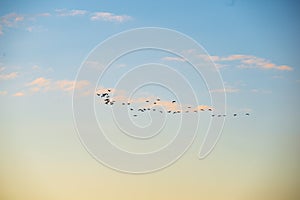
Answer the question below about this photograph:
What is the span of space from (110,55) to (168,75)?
2.80 feet

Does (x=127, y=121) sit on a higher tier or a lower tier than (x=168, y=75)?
lower

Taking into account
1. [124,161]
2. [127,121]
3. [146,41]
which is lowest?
[124,161]

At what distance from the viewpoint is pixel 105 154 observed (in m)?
5.64

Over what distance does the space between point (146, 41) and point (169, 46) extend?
0.33 meters

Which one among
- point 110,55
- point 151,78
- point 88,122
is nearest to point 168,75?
point 151,78

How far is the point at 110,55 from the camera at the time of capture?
5.70 m

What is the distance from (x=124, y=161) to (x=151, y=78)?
1205mm

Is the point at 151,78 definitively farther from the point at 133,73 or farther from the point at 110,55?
the point at 110,55

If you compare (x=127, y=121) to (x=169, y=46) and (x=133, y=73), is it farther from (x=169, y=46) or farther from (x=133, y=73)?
(x=169, y=46)

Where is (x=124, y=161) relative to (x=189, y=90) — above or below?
below

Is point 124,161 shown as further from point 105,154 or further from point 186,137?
point 186,137

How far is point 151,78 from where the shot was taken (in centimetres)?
572

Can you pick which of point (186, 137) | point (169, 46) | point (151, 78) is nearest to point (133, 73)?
point (151, 78)

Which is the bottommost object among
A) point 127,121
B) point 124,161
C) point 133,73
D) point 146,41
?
point 124,161
